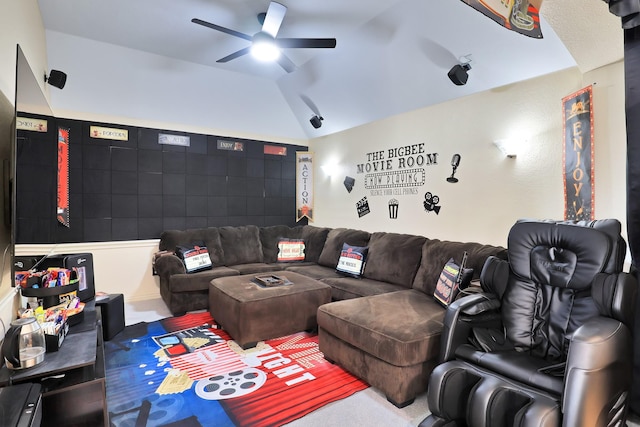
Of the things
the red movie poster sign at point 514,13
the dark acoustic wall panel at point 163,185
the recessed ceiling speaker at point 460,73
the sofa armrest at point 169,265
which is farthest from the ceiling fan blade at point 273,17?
the sofa armrest at point 169,265

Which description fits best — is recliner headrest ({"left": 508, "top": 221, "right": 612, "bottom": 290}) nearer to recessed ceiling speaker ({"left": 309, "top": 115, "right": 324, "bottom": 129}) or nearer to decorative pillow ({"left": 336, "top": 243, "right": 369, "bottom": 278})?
decorative pillow ({"left": 336, "top": 243, "right": 369, "bottom": 278})

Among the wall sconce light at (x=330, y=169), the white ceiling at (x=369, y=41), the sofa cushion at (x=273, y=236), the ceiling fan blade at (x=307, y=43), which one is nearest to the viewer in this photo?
the white ceiling at (x=369, y=41)

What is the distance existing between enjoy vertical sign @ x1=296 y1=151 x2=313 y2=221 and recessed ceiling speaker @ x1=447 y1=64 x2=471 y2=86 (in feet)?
10.4

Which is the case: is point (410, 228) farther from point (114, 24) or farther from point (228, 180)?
point (114, 24)

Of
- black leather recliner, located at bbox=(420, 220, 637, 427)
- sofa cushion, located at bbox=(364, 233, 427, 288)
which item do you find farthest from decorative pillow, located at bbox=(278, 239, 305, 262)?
black leather recliner, located at bbox=(420, 220, 637, 427)

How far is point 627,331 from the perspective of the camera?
5.34 ft

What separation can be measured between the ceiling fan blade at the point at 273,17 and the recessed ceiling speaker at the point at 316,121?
2.02 meters

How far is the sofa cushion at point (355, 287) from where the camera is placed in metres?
3.48

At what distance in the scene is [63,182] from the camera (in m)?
3.99

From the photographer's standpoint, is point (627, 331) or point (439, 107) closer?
point (627, 331)

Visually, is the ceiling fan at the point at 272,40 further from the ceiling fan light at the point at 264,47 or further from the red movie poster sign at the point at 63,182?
the red movie poster sign at the point at 63,182

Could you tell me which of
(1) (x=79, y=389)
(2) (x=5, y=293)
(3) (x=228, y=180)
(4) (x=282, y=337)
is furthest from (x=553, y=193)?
(3) (x=228, y=180)

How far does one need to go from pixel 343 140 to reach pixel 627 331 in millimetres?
4284

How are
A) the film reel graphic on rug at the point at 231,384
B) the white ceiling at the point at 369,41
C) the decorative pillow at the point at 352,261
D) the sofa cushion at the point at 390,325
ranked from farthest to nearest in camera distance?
the decorative pillow at the point at 352,261 < the white ceiling at the point at 369,41 < the film reel graphic on rug at the point at 231,384 < the sofa cushion at the point at 390,325
